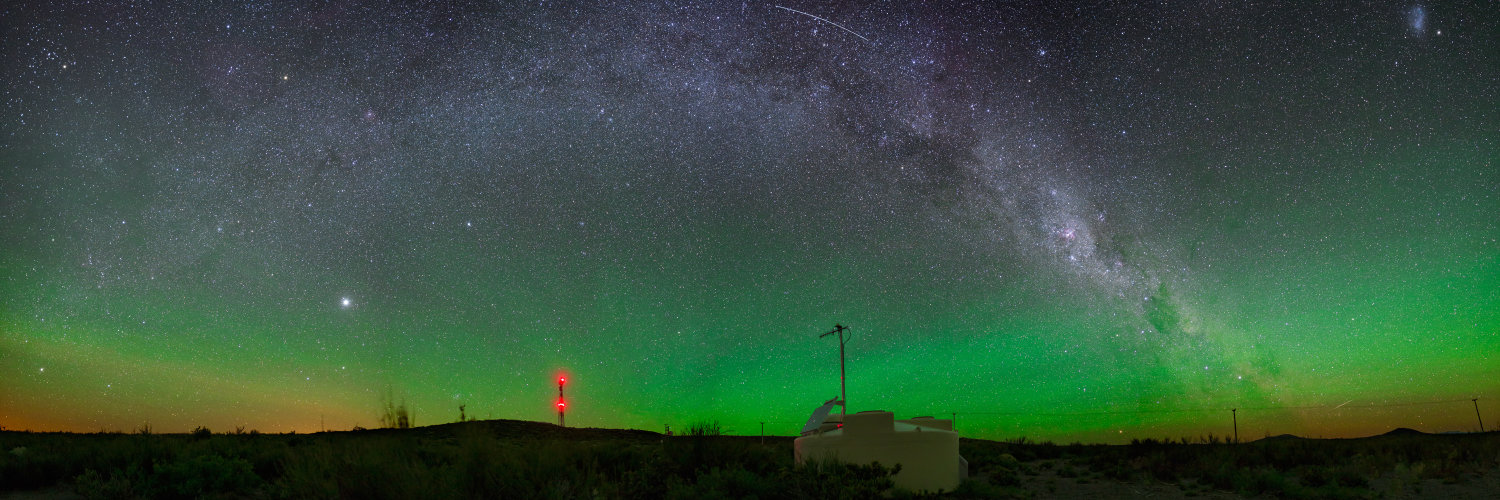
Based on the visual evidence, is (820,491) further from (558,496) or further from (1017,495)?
(1017,495)

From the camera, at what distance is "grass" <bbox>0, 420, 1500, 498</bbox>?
12.4 m

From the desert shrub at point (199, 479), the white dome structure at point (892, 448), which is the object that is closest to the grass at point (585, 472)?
the desert shrub at point (199, 479)

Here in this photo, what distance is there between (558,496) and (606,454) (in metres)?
7.99

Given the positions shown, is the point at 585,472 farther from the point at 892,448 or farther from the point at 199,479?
the point at 892,448

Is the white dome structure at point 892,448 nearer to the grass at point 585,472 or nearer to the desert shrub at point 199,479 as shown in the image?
the grass at point 585,472

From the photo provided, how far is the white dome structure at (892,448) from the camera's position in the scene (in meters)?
18.7

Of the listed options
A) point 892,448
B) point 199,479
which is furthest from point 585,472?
point 892,448

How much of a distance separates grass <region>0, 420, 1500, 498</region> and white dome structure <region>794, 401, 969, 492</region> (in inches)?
30.5

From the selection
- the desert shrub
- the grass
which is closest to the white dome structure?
the grass

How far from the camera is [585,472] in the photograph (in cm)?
1485

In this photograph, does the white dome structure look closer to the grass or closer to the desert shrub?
the grass

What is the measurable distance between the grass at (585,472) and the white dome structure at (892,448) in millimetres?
775

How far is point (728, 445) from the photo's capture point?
67.8 ft

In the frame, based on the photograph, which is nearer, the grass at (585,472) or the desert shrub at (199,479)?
the grass at (585,472)
